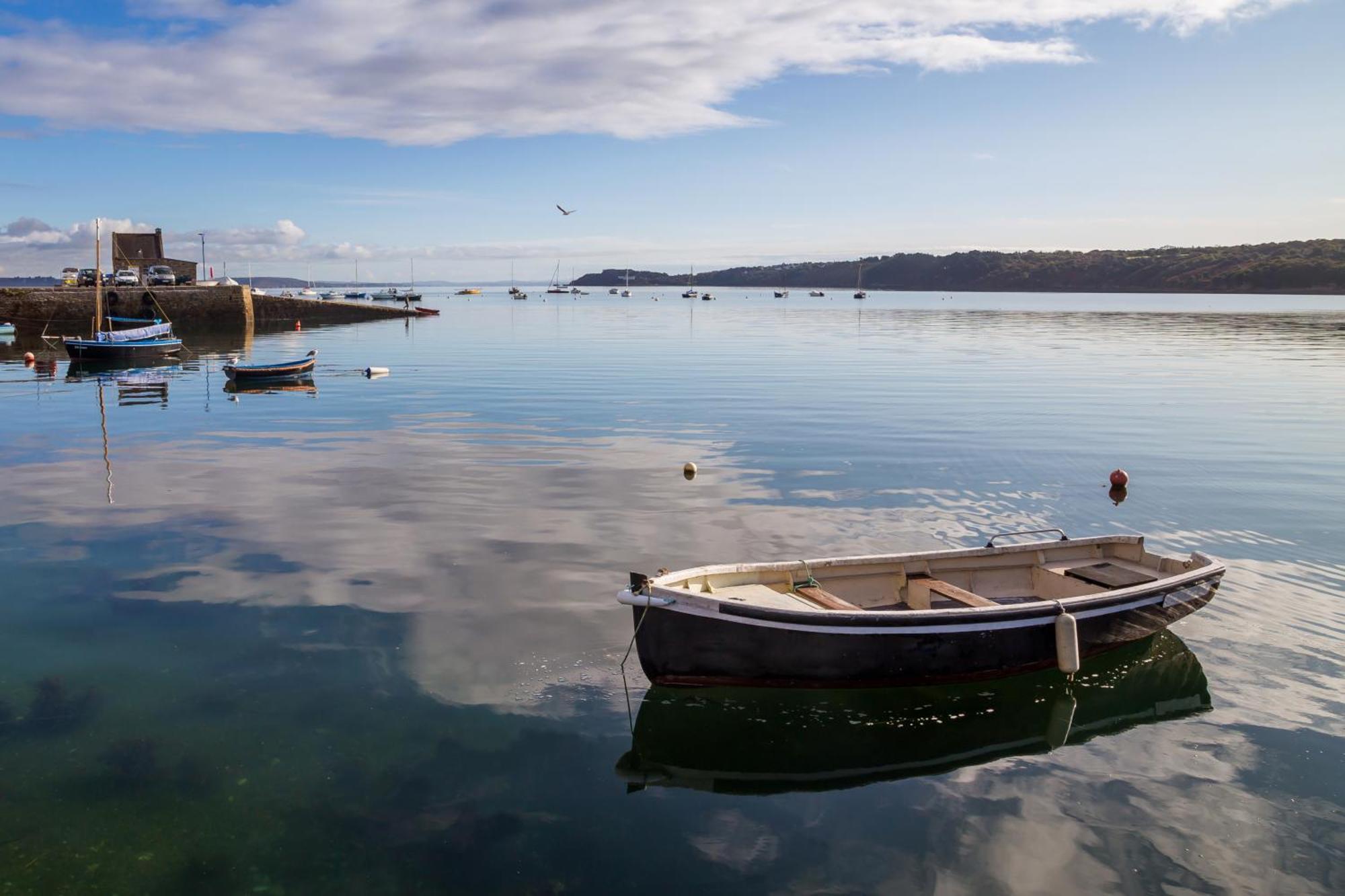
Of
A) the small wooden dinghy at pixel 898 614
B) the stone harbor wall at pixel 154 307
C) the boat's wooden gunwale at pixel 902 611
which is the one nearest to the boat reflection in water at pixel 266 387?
the small wooden dinghy at pixel 898 614

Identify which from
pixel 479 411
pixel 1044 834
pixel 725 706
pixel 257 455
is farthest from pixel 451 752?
pixel 479 411

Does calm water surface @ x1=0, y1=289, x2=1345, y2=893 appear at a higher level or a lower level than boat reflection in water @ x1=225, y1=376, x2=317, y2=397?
lower

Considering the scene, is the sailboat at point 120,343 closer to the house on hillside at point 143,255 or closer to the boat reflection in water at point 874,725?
the house on hillside at point 143,255

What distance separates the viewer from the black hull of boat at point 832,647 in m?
10.8

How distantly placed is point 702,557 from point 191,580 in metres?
8.44

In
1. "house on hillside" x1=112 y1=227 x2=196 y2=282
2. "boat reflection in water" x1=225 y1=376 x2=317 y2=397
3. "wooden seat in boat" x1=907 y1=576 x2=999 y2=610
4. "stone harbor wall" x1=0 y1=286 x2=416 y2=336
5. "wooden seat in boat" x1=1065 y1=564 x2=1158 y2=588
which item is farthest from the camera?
"house on hillside" x1=112 y1=227 x2=196 y2=282

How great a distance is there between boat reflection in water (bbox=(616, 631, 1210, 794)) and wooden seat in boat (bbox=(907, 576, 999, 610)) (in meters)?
1.11

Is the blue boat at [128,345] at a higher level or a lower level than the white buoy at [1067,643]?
higher

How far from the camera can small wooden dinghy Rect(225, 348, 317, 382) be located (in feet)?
141

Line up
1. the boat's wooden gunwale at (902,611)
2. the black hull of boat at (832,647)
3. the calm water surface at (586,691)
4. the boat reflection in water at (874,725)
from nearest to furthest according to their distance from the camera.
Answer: the calm water surface at (586,691) → the boat reflection in water at (874,725) → the boat's wooden gunwale at (902,611) → the black hull of boat at (832,647)

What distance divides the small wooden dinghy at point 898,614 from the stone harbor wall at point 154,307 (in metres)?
80.0

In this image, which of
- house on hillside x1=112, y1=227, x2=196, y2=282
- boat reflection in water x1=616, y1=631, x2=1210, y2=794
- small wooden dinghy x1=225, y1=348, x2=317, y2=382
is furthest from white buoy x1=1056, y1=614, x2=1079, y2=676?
house on hillside x1=112, y1=227, x2=196, y2=282

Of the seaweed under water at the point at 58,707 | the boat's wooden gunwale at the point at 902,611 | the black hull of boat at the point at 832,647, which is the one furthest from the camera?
the black hull of boat at the point at 832,647

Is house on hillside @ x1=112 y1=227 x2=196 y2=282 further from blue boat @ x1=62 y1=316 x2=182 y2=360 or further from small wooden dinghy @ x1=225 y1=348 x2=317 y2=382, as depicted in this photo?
small wooden dinghy @ x1=225 y1=348 x2=317 y2=382
